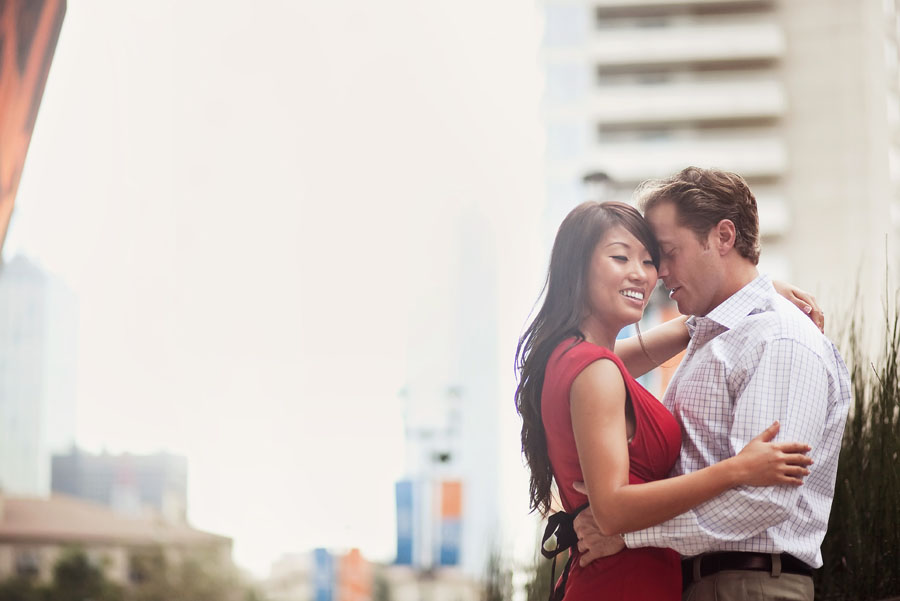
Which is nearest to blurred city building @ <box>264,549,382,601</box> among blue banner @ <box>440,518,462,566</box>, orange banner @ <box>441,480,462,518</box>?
blue banner @ <box>440,518,462,566</box>

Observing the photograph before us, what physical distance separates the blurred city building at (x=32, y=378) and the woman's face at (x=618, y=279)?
153 feet

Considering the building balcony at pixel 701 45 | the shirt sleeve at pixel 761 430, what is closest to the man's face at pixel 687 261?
the shirt sleeve at pixel 761 430

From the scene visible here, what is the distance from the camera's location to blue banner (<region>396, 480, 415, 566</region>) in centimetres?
5345

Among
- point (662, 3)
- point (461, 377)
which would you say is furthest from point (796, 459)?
point (461, 377)

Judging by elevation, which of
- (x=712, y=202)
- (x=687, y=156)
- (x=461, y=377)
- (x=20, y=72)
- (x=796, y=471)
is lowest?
(x=796, y=471)

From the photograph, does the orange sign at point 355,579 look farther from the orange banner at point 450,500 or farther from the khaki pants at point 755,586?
the khaki pants at point 755,586

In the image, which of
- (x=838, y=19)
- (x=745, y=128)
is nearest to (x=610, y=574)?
(x=745, y=128)

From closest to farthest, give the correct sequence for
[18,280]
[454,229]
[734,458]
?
[734,458]
[18,280]
[454,229]

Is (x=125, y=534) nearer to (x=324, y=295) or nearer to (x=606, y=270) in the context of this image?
(x=324, y=295)

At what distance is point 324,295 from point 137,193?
17298 millimetres

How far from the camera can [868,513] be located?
7.95ft

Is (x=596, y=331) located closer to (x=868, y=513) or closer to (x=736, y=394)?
(x=736, y=394)

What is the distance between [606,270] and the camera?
1.80 m

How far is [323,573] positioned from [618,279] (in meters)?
60.8
